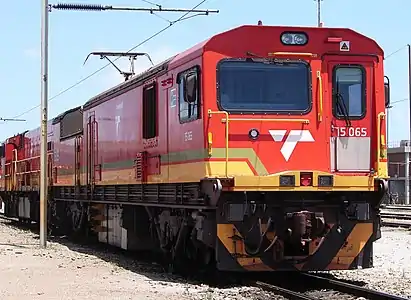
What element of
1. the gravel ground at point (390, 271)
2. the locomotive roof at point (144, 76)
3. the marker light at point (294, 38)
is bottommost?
the gravel ground at point (390, 271)

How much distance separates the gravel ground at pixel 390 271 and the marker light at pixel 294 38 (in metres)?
3.92

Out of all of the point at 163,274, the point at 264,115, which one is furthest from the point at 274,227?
the point at 163,274

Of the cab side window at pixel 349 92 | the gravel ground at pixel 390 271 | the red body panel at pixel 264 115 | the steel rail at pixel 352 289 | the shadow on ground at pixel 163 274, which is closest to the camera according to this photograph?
the steel rail at pixel 352 289

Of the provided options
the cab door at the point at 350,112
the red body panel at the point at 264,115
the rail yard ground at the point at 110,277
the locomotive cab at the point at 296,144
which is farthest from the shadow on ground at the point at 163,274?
the cab door at the point at 350,112

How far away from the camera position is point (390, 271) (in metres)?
13.1

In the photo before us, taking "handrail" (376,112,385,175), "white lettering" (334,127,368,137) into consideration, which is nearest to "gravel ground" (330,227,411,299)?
"handrail" (376,112,385,175)

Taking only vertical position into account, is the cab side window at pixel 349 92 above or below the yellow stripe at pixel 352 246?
above

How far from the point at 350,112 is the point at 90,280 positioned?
4.92 metres

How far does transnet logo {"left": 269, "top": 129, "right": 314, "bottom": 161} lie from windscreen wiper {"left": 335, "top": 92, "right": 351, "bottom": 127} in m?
0.65

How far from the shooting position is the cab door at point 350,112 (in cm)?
1138

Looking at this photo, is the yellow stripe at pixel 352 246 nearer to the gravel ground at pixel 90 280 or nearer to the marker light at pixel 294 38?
the gravel ground at pixel 90 280

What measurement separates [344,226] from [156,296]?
10.4 feet

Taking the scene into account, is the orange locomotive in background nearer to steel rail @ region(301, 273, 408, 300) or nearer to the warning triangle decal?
the warning triangle decal

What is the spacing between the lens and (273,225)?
11.0 meters
